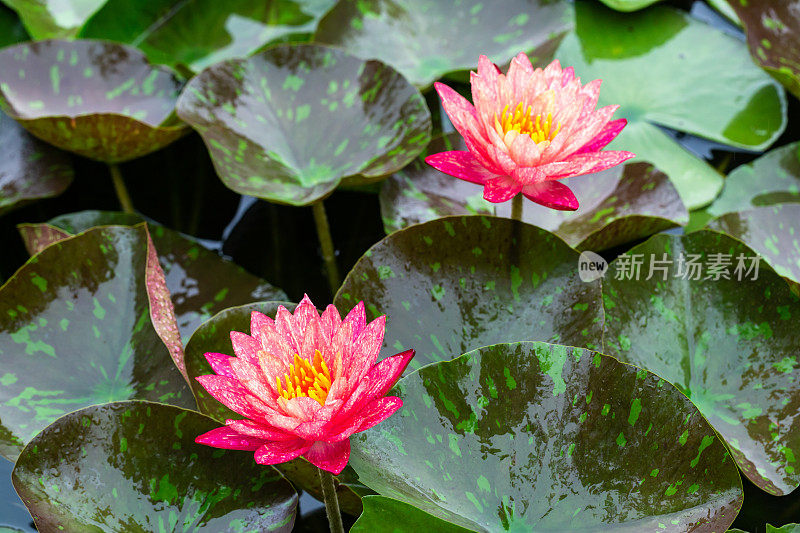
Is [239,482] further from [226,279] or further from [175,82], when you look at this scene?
[175,82]

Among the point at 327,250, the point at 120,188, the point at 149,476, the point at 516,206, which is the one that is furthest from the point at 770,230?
the point at 120,188

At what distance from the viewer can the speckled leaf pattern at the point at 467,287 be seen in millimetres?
1037

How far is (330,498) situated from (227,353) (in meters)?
0.30

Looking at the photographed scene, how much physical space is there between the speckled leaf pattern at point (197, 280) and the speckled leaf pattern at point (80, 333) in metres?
0.15

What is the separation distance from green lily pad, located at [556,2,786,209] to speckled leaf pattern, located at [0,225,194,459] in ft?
3.50

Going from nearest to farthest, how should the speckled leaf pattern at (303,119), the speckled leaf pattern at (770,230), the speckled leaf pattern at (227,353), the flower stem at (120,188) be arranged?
1. the speckled leaf pattern at (227,353)
2. the speckled leaf pattern at (770,230)
3. the speckled leaf pattern at (303,119)
4. the flower stem at (120,188)

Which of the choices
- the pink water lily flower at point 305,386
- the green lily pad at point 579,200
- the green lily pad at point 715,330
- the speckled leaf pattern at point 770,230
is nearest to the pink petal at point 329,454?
the pink water lily flower at point 305,386

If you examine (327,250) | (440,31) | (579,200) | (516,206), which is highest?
(440,31)

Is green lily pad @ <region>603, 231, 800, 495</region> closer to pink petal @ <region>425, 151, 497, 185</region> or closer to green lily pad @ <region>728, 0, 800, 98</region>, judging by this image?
pink petal @ <region>425, 151, 497, 185</region>

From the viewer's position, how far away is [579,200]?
1342mm

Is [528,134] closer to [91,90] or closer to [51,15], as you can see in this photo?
[91,90]

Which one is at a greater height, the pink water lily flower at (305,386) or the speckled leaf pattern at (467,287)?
the pink water lily flower at (305,386)

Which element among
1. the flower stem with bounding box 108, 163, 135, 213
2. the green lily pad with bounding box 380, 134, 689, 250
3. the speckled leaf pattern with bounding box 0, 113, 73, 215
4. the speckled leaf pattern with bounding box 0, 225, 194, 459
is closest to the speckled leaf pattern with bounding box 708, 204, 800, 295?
the green lily pad with bounding box 380, 134, 689, 250

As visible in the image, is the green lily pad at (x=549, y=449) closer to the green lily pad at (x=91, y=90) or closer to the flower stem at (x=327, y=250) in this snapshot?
the flower stem at (x=327, y=250)
